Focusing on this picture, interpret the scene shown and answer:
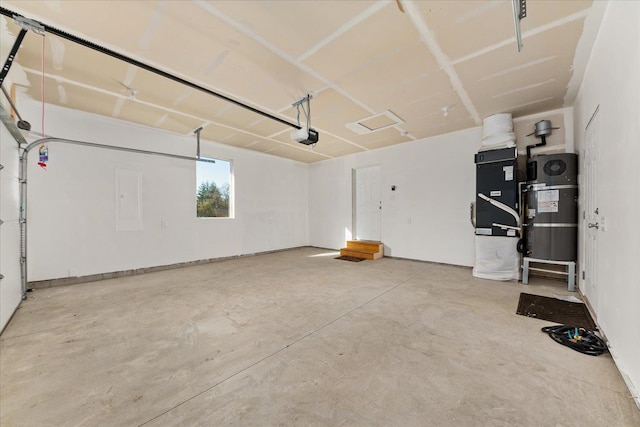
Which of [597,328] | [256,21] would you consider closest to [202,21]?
[256,21]

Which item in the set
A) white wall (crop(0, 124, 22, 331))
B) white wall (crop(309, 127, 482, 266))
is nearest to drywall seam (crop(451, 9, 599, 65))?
white wall (crop(309, 127, 482, 266))

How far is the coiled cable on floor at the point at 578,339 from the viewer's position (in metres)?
Result: 1.97

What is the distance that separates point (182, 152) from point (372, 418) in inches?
226

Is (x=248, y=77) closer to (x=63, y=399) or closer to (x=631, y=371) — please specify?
(x=63, y=399)

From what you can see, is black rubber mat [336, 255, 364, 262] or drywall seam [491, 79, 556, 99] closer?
drywall seam [491, 79, 556, 99]

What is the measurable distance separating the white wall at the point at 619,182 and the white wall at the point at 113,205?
Result: 628 cm

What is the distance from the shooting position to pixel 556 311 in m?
2.78

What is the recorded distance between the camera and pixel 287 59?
2.70 meters

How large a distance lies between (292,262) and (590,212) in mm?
4921

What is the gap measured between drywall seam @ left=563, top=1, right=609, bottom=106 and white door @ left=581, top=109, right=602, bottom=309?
0.68 meters

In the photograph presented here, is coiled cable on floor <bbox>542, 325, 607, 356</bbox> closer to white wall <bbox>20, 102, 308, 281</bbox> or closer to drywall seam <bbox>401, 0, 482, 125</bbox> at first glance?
drywall seam <bbox>401, 0, 482, 125</bbox>

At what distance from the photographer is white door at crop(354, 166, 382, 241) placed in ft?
22.0

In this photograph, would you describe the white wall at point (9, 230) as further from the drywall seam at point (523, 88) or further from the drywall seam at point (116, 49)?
the drywall seam at point (523, 88)

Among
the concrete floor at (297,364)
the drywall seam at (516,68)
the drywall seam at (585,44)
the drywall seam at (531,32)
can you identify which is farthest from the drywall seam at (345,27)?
the concrete floor at (297,364)
